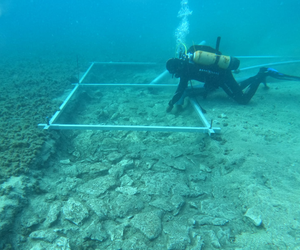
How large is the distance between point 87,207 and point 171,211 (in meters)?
1.14

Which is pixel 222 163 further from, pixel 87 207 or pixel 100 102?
pixel 100 102

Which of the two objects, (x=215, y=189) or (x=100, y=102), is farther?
(x=100, y=102)

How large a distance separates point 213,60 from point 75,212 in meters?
4.10

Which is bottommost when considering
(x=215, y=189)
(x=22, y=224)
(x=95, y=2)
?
(x=215, y=189)

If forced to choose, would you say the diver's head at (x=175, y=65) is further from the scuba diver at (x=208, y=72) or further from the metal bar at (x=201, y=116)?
the metal bar at (x=201, y=116)

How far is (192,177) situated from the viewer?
9.63 feet

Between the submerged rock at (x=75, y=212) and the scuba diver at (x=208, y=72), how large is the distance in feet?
11.2

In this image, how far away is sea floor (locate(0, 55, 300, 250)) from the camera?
2018 millimetres

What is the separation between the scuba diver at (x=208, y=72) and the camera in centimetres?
417

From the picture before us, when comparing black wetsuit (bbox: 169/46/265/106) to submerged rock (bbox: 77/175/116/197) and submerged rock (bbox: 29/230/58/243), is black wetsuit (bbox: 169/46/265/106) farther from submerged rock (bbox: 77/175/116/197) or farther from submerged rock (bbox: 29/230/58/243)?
submerged rock (bbox: 29/230/58/243)

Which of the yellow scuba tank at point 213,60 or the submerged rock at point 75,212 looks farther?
the yellow scuba tank at point 213,60

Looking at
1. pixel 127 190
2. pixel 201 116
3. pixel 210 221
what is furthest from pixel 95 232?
pixel 201 116

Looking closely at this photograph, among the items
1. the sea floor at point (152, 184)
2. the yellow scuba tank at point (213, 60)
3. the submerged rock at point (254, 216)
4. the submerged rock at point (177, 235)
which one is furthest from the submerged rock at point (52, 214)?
the yellow scuba tank at point (213, 60)

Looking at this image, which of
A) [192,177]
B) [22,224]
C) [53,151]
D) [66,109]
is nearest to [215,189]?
[192,177]
